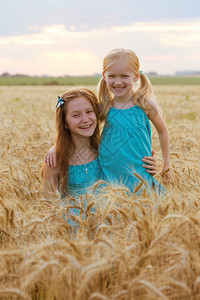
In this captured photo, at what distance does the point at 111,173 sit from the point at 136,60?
3.12 feet

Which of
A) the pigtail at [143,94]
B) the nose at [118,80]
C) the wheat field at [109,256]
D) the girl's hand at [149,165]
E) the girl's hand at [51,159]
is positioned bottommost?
the wheat field at [109,256]

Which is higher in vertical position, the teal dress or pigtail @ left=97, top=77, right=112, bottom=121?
pigtail @ left=97, top=77, right=112, bottom=121

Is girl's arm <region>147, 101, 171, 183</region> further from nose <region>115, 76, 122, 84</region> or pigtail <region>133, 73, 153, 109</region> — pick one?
nose <region>115, 76, 122, 84</region>

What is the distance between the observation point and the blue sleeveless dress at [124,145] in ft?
9.82

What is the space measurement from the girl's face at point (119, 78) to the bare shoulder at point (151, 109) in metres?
0.21

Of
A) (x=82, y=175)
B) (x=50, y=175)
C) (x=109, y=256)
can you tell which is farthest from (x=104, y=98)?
(x=109, y=256)

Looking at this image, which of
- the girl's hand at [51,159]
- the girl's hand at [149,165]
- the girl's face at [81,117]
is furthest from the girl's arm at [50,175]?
the girl's hand at [149,165]

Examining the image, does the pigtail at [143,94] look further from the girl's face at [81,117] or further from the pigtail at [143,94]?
the girl's face at [81,117]

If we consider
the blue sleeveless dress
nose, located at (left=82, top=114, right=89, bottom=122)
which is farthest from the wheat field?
nose, located at (left=82, top=114, right=89, bottom=122)

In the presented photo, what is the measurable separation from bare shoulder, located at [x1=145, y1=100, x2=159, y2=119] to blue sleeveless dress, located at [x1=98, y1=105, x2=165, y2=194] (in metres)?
0.04

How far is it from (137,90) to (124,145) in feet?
1.65

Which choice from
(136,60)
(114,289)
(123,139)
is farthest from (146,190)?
(136,60)

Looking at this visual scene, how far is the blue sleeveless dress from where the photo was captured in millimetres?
2992

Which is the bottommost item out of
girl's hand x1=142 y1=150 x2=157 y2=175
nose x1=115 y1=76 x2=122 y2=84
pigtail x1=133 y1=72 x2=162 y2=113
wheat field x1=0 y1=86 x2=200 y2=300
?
wheat field x1=0 y1=86 x2=200 y2=300
